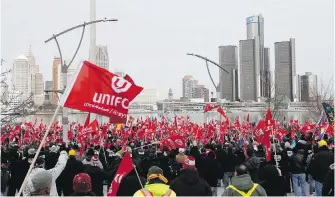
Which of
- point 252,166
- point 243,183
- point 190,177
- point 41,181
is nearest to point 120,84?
point 190,177

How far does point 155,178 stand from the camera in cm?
598

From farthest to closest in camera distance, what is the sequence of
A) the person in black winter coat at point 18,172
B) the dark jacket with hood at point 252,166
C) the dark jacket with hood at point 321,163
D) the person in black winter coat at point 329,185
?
the person in black winter coat at point 18,172
the dark jacket with hood at point 321,163
the dark jacket with hood at point 252,166
the person in black winter coat at point 329,185

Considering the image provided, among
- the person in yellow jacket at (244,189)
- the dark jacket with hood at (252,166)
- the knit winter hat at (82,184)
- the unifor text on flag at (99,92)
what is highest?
the unifor text on flag at (99,92)

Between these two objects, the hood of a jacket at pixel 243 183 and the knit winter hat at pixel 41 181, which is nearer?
the knit winter hat at pixel 41 181

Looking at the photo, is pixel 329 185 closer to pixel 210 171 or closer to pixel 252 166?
pixel 252 166

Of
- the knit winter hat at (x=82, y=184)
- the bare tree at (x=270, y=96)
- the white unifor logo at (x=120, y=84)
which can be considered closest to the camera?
the knit winter hat at (x=82, y=184)

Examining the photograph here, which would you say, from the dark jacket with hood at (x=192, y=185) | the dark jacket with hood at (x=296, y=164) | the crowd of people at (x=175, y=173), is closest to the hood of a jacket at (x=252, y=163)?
the crowd of people at (x=175, y=173)

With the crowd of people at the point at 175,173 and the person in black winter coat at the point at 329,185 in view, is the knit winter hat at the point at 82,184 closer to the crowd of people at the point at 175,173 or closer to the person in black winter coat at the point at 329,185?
the crowd of people at the point at 175,173

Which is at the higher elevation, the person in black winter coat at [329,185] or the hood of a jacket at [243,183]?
the hood of a jacket at [243,183]

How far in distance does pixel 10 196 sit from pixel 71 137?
1482cm

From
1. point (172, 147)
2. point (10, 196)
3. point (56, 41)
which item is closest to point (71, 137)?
point (56, 41)

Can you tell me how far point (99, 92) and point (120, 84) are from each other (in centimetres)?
48

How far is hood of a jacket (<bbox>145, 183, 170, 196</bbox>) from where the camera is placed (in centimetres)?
564

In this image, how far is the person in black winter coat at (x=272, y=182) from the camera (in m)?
6.95
